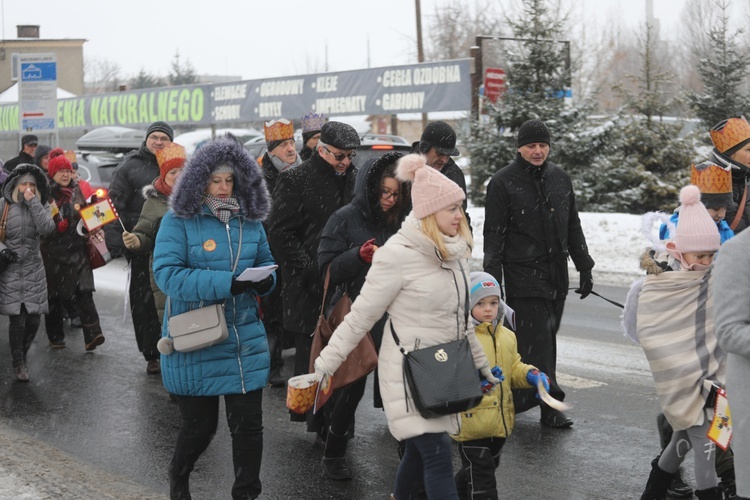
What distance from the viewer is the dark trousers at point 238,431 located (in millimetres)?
5000

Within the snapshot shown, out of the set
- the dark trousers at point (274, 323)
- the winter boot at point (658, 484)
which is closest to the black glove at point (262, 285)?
the winter boot at point (658, 484)

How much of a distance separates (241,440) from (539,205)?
2.82 metres

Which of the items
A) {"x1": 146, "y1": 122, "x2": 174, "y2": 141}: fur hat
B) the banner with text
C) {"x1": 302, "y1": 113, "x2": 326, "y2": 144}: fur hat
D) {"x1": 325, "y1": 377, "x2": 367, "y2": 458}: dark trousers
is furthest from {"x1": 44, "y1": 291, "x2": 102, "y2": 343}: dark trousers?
the banner with text

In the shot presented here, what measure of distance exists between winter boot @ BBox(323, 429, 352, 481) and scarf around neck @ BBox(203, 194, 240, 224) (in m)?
1.55

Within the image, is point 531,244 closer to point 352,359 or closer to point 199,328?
point 352,359

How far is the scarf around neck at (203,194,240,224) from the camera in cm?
503

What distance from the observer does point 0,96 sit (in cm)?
5744

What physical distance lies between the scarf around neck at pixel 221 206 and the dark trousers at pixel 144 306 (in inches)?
134

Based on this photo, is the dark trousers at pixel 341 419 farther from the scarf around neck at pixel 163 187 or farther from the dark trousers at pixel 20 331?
the dark trousers at pixel 20 331

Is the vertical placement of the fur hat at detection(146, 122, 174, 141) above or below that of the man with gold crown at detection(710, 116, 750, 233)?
above

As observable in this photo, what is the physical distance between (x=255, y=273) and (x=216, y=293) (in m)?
0.21

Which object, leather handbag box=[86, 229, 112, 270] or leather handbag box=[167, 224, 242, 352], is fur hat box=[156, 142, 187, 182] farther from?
leather handbag box=[167, 224, 242, 352]

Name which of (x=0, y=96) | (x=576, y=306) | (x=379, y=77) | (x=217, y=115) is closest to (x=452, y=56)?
(x=0, y=96)

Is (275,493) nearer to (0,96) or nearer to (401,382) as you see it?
(401,382)
